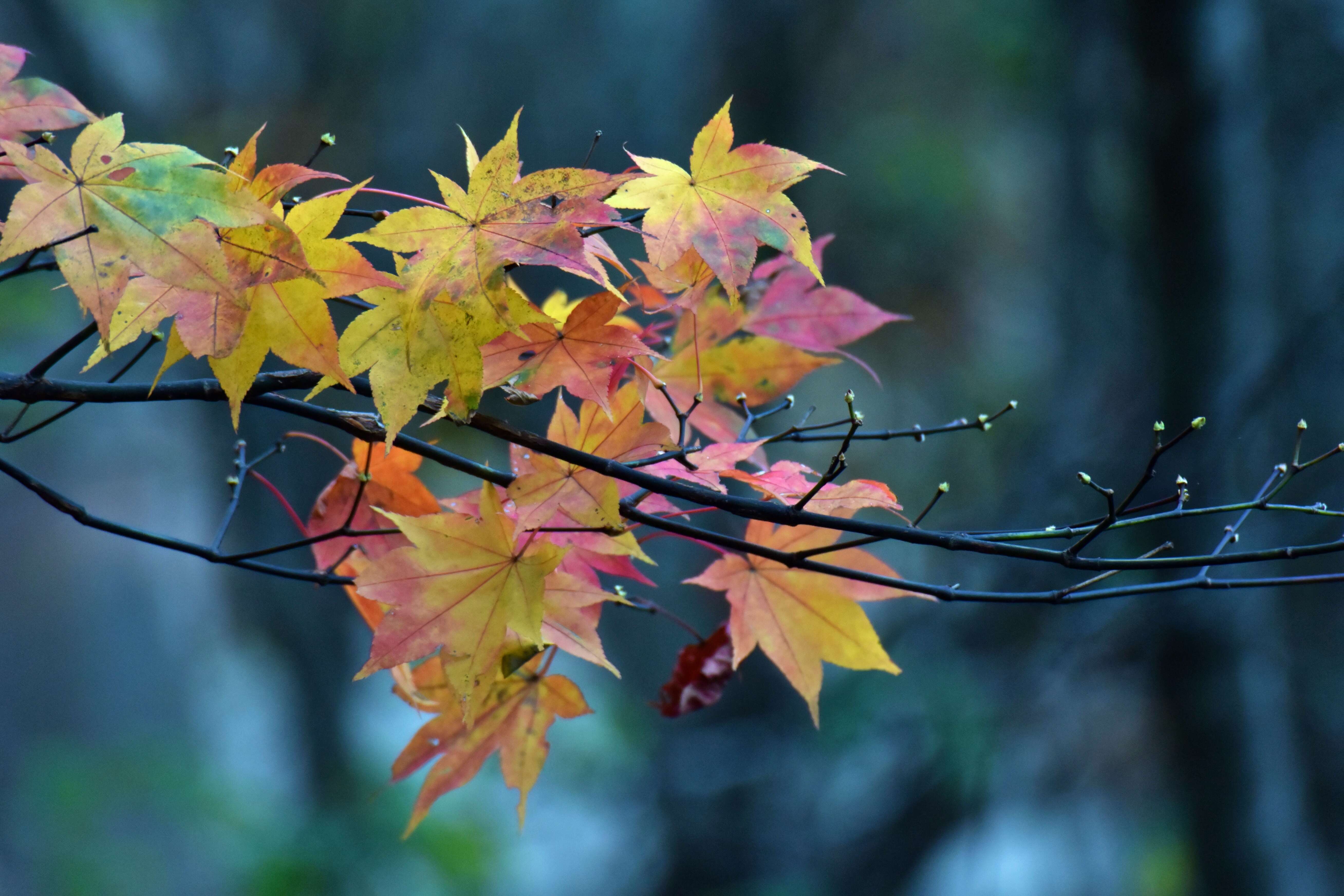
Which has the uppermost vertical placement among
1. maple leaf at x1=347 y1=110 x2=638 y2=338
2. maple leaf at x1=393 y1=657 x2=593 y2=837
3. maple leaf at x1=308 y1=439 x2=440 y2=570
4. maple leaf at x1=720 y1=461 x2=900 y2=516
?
maple leaf at x1=347 y1=110 x2=638 y2=338

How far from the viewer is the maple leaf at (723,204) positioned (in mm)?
529

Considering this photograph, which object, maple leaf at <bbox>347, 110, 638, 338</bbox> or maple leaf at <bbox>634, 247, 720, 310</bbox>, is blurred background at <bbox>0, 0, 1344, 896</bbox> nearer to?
maple leaf at <bbox>634, 247, 720, 310</bbox>

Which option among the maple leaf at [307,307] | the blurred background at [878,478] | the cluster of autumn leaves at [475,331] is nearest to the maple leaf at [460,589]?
the cluster of autumn leaves at [475,331]

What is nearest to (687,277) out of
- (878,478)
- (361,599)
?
(361,599)

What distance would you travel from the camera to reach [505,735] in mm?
729

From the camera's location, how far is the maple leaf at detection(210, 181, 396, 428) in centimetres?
48

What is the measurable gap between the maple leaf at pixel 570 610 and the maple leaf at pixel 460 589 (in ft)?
0.16

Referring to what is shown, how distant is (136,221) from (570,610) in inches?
13.4

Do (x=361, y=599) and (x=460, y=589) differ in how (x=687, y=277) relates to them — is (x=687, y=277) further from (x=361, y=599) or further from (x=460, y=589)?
(x=361, y=599)

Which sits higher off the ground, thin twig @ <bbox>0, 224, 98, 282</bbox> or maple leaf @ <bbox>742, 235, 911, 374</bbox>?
maple leaf @ <bbox>742, 235, 911, 374</bbox>

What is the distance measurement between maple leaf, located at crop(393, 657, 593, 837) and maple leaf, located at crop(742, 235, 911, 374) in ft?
1.09

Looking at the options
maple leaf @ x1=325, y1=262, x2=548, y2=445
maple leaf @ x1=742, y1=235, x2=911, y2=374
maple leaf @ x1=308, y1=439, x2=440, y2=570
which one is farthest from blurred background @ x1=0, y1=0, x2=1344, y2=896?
maple leaf @ x1=325, y1=262, x2=548, y2=445

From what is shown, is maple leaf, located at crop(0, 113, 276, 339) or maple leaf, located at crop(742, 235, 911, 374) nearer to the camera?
maple leaf, located at crop(0, 113, 276, 339)

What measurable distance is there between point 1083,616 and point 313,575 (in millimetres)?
2032
